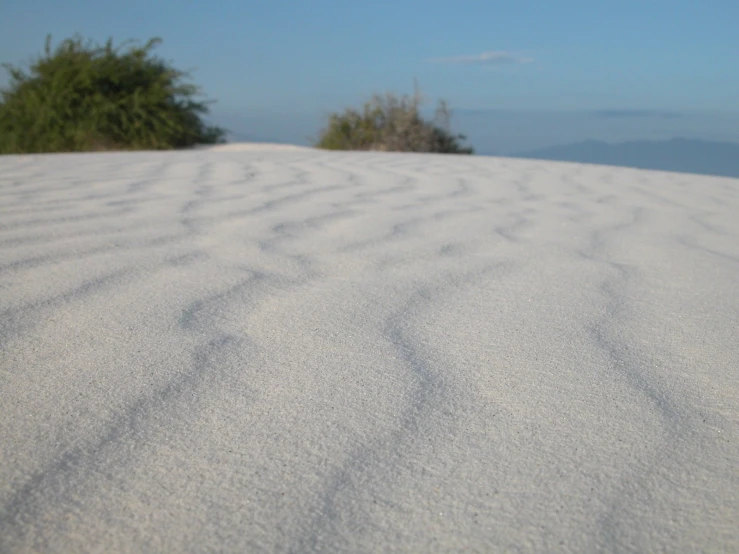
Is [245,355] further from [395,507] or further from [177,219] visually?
[177,219]

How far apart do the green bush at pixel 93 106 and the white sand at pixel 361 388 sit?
6551 millimetres

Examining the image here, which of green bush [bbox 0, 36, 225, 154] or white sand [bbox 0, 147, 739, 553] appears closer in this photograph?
white sand [bbox 0, 147, 739, 553]

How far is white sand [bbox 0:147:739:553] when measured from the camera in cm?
75

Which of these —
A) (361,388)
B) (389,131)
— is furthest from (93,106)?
(361,388)

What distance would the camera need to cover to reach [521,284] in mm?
1634

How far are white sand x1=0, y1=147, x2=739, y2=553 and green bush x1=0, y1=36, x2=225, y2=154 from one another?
21.5 feet

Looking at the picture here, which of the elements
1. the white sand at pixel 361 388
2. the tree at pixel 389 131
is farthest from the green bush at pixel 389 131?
the white sand at pixel 361 388

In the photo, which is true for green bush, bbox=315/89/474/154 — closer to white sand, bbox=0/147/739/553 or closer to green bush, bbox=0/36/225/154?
green bush, bbox=0/36/225/154

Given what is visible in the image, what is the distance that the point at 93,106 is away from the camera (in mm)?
8328

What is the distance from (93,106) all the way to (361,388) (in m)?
8.28

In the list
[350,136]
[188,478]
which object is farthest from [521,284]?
[350,136]

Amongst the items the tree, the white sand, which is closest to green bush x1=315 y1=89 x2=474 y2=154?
the tree

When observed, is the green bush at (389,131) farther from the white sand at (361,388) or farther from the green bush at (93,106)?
the white sand at (361,388)

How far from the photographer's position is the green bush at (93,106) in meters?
8.21
